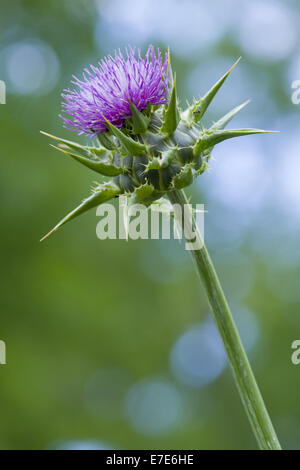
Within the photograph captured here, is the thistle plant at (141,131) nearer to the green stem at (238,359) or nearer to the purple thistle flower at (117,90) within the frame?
the purple thistle flower at (117,90)

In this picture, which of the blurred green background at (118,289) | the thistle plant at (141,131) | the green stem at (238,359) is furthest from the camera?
the blurred green background at (118,289)

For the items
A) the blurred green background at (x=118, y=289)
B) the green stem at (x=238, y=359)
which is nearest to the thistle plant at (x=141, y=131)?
the green stem at (x=238, y=359)

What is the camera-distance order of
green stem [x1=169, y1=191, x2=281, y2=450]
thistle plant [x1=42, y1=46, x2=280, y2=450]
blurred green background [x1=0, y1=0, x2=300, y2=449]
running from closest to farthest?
green stem [x1=169, y1=191, x2=281, y2=450]
thistle plant [x1=42, y1=46, x2=280, y2=450]
blurred green background [x1=0, y1=0, x2=300, y2=449]

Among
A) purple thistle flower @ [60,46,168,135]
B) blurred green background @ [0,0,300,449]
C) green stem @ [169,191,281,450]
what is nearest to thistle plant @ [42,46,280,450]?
purple thistle flower @ [60,46,168,135]

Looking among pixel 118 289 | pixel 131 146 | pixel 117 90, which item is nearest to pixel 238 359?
pixel 131 146

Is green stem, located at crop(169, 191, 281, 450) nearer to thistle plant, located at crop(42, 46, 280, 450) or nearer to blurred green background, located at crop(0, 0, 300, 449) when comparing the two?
thistle plant, located at crop(42, 46, 280, 450)

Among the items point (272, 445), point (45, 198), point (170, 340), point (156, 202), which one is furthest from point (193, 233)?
point (170, 340)
